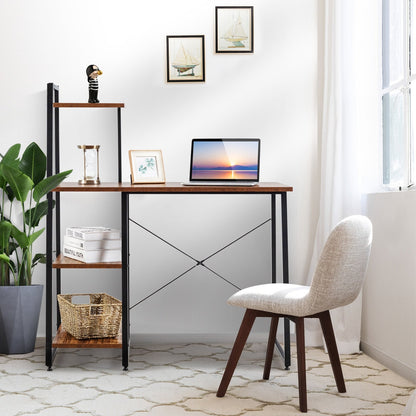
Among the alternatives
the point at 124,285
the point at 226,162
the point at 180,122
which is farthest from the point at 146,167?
the point at 124,285

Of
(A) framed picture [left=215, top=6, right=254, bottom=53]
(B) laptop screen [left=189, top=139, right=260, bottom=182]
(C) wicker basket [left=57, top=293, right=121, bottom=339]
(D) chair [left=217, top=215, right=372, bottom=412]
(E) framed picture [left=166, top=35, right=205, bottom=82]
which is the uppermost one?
(A) framed picture [left=215, top=6, right=254, bottom=53]

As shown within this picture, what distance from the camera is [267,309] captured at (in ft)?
8.18

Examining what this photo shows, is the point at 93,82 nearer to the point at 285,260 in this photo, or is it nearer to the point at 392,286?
the point at 285,260

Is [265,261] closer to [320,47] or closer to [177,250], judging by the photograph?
[177,250]

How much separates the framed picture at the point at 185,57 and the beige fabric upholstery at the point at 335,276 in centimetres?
149

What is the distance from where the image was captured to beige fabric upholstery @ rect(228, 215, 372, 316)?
235 cm

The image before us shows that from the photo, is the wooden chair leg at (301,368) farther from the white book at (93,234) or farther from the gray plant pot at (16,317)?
the gray plant pot at (16,317)

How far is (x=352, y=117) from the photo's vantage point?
3.19 m

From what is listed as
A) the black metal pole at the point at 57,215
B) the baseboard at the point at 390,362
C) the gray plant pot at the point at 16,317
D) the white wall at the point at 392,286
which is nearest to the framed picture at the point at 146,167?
the black metal pole at the point at 57,215

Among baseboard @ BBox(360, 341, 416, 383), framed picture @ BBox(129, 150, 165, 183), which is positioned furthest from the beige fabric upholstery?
framed picture @ BBox(129, 150, 165, 183)

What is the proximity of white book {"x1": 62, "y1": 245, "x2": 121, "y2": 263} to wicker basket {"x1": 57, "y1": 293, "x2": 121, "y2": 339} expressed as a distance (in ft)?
0.67

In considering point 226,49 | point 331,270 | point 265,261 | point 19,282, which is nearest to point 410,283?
point 331,270

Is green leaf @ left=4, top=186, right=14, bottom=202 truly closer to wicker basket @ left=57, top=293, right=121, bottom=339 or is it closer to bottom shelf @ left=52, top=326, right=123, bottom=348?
wicker basket @ left=57, top=293, right=121, bottom=339

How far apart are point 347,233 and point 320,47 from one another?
5.05 feet
